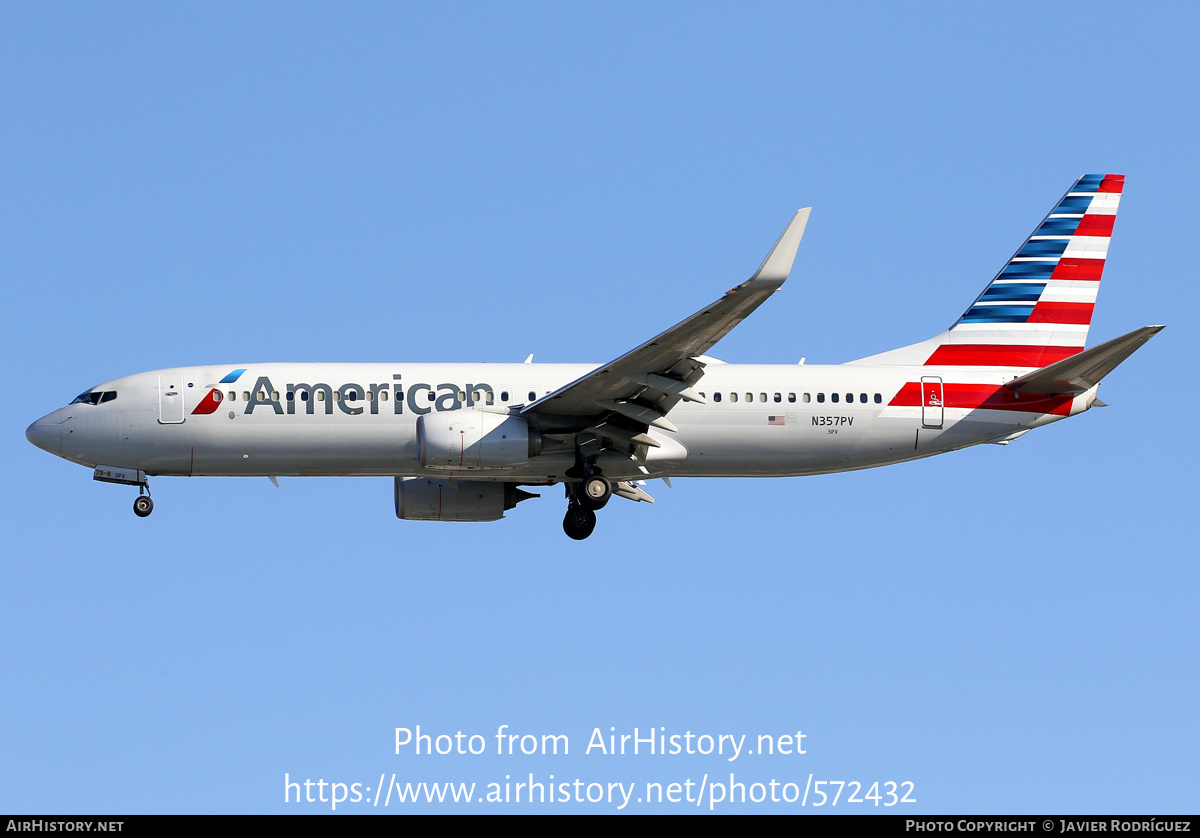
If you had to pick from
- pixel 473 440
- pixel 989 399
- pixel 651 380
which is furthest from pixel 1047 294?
pixel 473 440

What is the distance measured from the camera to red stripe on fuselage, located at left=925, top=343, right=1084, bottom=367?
119ft

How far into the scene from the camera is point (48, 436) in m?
33.4

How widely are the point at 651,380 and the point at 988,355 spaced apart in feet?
33.0

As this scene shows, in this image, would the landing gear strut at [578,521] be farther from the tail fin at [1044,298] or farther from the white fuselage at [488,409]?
the tail fin at [1044,298]

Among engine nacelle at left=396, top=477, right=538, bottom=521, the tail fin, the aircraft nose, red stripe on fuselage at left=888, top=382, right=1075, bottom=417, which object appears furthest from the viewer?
the tail fin

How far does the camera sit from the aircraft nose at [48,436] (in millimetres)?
33344

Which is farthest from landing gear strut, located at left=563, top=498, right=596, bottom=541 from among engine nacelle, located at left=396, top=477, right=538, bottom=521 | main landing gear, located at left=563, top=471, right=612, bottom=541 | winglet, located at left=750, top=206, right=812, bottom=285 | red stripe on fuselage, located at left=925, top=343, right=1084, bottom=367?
winglet, located at left=750, top=206, right=812, bottom=285

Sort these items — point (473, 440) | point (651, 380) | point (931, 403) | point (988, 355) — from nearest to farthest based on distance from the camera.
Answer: point (651, 380) < point (473, 440) < point (931, 403) < point (988, 355)

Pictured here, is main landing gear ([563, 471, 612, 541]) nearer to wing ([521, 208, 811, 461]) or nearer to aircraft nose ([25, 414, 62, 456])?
wing ([521, 208, 811, 461])

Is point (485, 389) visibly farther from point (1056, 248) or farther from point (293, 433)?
point (1056, 248)

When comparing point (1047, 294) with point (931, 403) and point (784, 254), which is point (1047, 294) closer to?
point (931, 403)

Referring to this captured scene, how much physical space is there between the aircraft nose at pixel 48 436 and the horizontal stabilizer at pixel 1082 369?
22.3 meters

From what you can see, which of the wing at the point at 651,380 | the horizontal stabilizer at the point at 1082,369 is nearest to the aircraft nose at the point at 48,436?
the wing at the point at 651,380

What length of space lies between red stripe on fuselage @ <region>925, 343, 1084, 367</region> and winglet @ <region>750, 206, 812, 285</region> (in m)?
11.0
